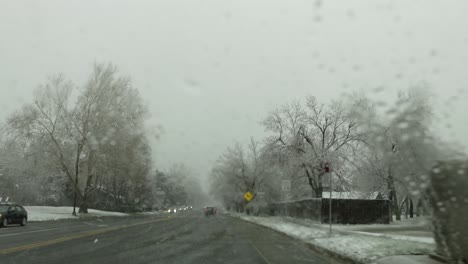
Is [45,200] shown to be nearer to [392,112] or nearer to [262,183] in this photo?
[262,183]

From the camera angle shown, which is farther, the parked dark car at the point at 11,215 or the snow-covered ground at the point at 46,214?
the snow-covered ground at the point at 46,214

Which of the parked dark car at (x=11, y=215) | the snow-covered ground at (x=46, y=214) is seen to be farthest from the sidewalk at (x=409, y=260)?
the snow-covered ground at (x=46, y=214)

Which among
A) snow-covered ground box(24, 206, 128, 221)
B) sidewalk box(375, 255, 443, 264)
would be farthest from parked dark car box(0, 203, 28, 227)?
sidewalk box(375, 255, 443, 264)

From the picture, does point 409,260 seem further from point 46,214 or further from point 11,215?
point 46,214

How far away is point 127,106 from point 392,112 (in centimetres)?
3130

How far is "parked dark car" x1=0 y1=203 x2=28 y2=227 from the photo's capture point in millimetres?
25403

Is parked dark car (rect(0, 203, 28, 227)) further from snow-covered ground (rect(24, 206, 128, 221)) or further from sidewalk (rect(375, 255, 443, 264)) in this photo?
sidewalk (rect(375, 255, 443, 264))

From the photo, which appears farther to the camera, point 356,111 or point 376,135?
point 356,111

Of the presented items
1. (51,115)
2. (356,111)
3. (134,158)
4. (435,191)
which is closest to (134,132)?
(134,158)

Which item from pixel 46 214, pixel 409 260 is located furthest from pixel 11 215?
pixel 409 260

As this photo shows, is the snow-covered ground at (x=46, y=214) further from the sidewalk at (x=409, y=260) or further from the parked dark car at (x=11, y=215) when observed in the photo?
the sidewalk at (x=409, y=260)

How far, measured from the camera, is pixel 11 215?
26234mm

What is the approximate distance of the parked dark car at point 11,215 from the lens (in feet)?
83.3

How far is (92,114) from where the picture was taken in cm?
4641
